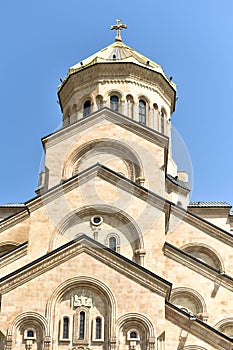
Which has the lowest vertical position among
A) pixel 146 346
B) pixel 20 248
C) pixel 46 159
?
pixel 146 346

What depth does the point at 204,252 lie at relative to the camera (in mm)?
31547

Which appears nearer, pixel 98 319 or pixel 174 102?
pixel 98 319

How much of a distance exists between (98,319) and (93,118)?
12.1 meters

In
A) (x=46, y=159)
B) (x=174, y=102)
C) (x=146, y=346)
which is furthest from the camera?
(x=174, y=102)

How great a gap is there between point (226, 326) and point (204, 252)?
5.23 m

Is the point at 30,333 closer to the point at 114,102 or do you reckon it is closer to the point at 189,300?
the point at 189,300

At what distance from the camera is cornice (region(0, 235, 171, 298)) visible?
23.2 m

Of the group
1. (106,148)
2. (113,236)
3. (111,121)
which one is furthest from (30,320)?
(111,121)

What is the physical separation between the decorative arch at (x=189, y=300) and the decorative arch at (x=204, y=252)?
4036mm

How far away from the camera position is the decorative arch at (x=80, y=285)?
899 inches

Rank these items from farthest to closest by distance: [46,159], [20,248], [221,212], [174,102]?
[174,102] → [221,212] → [46,159] → [20,248]

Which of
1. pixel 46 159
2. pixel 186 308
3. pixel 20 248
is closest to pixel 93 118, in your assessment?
pixel 46 159

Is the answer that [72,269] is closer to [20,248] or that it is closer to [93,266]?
[93,266]

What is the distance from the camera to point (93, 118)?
105 ft
